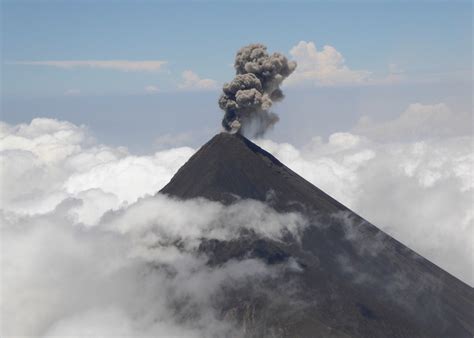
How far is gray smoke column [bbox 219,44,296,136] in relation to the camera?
124 metres

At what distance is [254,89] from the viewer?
12362cm

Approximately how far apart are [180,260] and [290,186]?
26.0m

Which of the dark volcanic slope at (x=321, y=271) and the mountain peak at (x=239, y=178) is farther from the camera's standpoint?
the mountain peak at (x=239, y=178)

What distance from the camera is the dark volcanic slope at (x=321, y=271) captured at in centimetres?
10294

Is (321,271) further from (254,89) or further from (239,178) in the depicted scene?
(254,89)

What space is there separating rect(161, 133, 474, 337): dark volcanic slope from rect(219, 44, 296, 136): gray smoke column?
3.85 metres

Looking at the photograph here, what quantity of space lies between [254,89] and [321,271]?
36.4 metres

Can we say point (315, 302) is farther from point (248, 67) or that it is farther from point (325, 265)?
point (248, 67)

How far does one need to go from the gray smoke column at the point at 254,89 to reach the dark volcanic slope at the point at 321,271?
385 cm

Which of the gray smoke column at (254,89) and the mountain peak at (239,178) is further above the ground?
the gray smoke column at (254,89)

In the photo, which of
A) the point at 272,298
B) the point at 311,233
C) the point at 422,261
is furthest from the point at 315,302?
the point at 422,261

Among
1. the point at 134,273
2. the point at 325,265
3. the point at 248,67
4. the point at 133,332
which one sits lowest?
the point at 133,332

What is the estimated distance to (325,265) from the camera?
114 m

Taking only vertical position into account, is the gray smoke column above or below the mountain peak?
above
